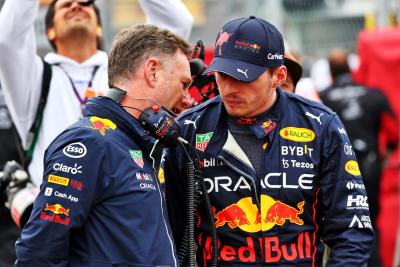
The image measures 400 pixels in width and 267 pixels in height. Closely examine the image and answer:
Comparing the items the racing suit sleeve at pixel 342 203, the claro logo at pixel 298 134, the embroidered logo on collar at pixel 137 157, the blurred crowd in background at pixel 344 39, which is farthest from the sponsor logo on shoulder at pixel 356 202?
the blurred crowd in background at pixel 344 39

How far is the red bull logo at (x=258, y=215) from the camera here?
4.91m

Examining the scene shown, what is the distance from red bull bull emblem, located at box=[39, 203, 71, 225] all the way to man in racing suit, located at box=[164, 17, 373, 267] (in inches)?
32.9

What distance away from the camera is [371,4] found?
1490cm

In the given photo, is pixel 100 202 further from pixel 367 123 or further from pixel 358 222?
pixel 367 123

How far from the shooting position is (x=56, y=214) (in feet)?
14.3

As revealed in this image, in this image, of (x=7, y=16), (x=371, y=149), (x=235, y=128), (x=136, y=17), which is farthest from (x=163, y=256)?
(x=371, y=149)

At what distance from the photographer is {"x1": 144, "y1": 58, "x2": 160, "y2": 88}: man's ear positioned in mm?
4715

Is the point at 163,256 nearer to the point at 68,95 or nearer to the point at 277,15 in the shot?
the point at 68,95

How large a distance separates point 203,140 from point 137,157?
0.59 metres

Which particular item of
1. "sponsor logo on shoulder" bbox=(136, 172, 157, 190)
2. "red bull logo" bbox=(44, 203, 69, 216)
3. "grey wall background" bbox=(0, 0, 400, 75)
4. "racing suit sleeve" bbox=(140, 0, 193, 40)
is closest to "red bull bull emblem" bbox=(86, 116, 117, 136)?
"sponsor logo on shoulder" bbox=(136, 172, 157, 190)

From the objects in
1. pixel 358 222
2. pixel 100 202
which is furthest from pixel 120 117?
pixel 358 222

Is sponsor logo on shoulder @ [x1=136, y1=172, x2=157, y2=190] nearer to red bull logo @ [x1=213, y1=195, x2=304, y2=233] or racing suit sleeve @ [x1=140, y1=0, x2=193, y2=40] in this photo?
red bull logo @ [x1=213, y1=195, x2=304, y2=233]

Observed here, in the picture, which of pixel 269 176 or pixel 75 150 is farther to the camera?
pixel 269 176

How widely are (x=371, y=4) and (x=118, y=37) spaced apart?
10489 millimetres
